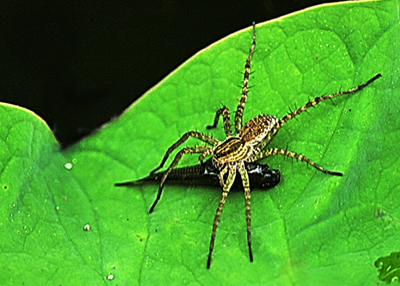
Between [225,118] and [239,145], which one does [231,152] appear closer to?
[239,145]

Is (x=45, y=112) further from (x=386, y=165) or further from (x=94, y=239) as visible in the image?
(x=386, y=165)

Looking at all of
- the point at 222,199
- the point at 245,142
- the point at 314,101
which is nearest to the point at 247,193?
the point at 222,199

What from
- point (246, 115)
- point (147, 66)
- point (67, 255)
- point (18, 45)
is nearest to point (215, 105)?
point (246, 115)

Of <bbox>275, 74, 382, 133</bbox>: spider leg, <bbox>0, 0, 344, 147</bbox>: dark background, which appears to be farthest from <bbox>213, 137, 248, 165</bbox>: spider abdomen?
<bbox>0, 0, 344, 147</bbox>: dark background

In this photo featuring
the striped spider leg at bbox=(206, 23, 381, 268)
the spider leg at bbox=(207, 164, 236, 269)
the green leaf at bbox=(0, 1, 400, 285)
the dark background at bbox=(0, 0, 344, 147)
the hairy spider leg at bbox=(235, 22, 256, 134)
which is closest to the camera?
the green leaf at bbox=(0, 1, 400, 285)

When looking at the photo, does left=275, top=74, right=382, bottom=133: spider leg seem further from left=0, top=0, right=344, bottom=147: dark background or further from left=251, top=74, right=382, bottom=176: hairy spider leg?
left=0, top=0, right=344, bottom=147: dark background

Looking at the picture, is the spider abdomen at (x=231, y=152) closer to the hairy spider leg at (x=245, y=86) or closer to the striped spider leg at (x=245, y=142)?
the striped spider leg at (x=245, y=142)
